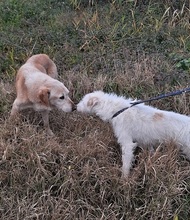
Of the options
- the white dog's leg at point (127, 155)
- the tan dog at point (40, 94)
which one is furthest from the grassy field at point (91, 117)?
the tan dog at point (40, 94)

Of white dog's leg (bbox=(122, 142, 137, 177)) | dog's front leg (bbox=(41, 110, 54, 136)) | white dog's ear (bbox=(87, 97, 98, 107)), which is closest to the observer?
white dog's leg (bbox=(122, 142, 137, 177))

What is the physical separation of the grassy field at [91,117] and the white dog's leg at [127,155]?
84 mm

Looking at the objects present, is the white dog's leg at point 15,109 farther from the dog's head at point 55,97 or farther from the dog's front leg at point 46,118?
the dog's head at point 55,97

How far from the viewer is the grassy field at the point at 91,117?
4.93m

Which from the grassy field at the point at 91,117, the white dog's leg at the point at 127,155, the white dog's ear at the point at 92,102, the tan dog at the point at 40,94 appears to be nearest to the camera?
the grassy field at the point at 91,117

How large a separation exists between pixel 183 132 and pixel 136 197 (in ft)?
3.18

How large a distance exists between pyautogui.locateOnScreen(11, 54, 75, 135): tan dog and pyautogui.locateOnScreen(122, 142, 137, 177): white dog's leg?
2.90ft

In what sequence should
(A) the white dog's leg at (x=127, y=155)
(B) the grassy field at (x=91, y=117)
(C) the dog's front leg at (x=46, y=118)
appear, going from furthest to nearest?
(C) the dog's front leg at (x=46, y=118)
(A) the white dog's leg at (x=127, y=155)
(B) the grassy field at (x=91, y=117)

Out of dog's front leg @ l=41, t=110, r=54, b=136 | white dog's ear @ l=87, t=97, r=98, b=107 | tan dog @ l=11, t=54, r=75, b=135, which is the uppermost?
white dog's ear @ l=87, t=97, r=98, b=107

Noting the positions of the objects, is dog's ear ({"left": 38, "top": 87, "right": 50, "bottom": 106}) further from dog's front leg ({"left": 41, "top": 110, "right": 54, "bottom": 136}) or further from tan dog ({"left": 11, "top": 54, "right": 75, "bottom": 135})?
dog's front leg ({"left": 41, "top": 110, "right": 54, "bottom": 136})

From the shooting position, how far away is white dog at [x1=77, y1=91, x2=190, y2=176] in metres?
5.37

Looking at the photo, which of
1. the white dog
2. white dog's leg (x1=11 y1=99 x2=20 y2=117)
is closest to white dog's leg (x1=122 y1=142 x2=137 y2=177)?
the white dog

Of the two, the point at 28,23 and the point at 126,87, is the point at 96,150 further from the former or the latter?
the point at 28,23

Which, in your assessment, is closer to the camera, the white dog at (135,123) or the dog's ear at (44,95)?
the white dog at (135,123)
